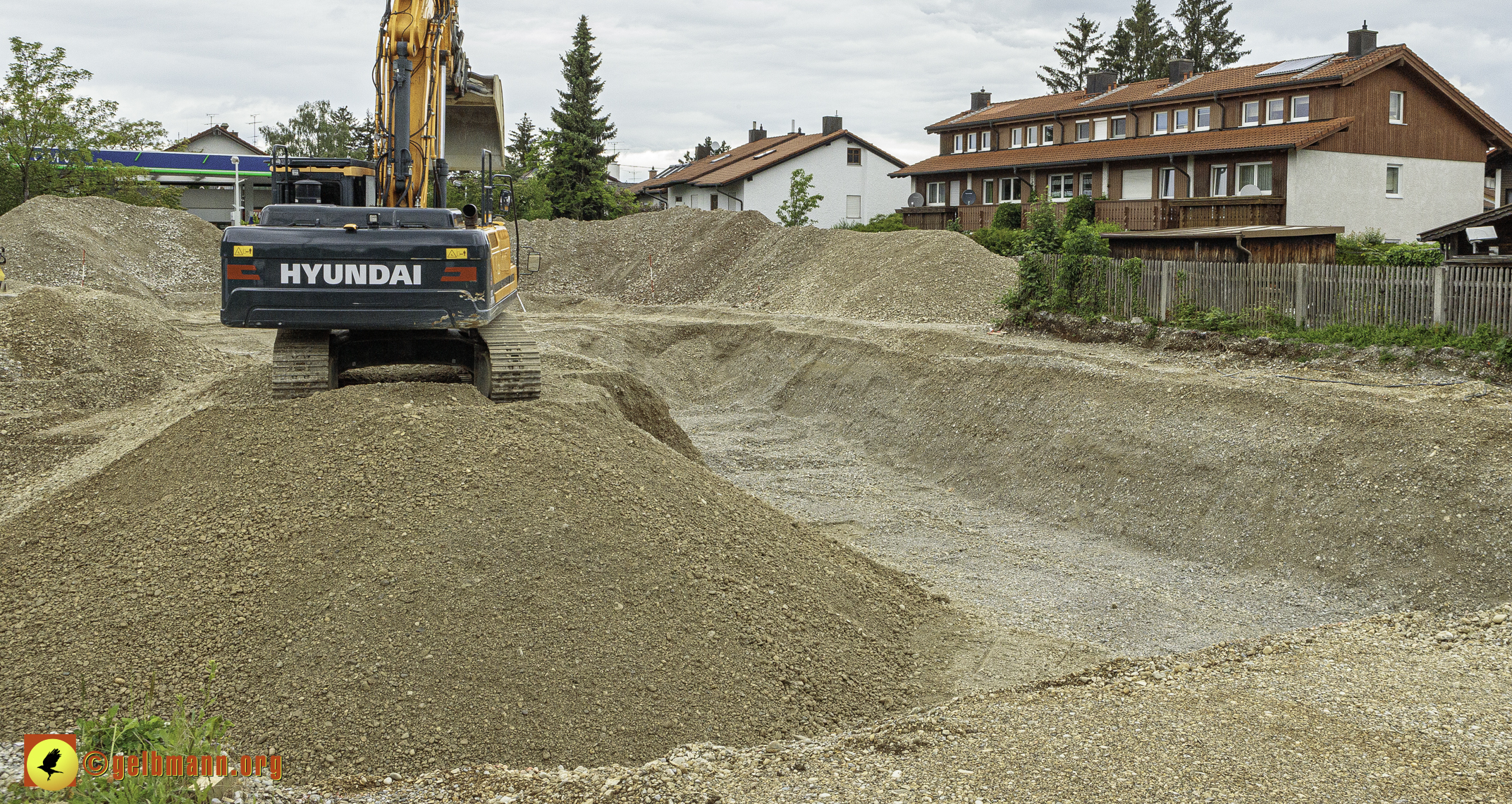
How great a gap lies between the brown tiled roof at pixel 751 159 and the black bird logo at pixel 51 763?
50.1m

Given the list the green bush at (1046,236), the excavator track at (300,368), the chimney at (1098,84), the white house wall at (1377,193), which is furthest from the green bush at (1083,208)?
the excavator track at (300,368)

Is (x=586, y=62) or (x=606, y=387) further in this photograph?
(x=586, y=62)

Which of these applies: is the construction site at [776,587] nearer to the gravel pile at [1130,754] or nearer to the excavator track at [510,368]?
the gravel pile at [1130,754]

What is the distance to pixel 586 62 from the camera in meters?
55.1

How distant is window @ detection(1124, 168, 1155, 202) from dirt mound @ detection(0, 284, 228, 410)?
30.2m

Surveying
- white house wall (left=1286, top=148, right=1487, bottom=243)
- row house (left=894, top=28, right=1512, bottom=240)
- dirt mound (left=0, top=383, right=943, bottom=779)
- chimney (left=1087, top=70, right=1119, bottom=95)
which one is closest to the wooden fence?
dirt mound (left=0, top=383, right=943, bottom=779)

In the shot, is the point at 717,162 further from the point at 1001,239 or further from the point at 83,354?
the point at 83,354

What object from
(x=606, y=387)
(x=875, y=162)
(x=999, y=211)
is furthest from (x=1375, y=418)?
(x=875, y=162)

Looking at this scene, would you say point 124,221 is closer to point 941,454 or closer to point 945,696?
point 941,454

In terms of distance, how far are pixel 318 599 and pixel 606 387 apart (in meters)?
8.10

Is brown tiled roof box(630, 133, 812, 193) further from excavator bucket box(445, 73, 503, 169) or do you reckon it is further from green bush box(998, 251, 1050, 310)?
excavator bucket box(445, 73, 503, 169)

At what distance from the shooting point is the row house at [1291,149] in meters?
33.5

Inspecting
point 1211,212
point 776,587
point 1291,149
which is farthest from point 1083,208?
point 776,587

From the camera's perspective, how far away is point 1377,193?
1367 inches
